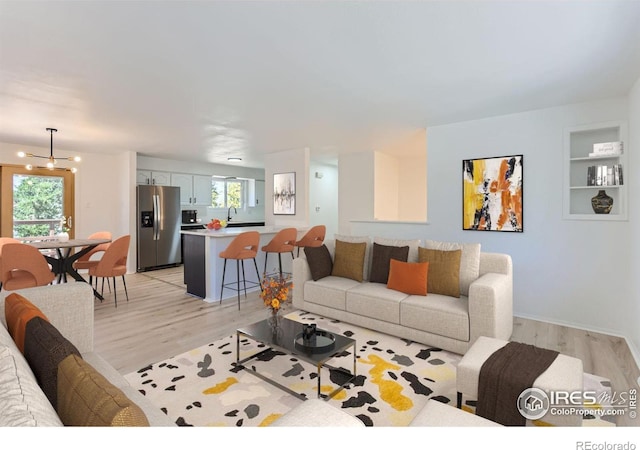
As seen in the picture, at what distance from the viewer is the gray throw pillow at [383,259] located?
139 inches

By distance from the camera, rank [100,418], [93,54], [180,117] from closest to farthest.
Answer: [100,418], [93,54], [180,117]

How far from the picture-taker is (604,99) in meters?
3.41

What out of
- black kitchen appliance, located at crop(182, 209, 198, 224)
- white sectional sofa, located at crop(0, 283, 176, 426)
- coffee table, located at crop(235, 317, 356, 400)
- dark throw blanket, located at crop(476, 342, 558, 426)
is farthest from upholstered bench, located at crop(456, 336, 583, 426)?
black kitchen appliance, located at crop(182, 209, 198, 224)

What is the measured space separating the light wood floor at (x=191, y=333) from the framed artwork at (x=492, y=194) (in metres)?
1.17

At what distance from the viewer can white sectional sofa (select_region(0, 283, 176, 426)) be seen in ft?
2.49

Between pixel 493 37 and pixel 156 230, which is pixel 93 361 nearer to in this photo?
pixel 493 37

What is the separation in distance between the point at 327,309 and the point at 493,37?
2.84 meters

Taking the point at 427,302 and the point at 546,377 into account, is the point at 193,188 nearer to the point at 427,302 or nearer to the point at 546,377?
the point at 427,302

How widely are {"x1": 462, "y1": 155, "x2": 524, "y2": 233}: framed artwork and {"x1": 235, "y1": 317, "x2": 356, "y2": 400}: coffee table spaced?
272 centimetres

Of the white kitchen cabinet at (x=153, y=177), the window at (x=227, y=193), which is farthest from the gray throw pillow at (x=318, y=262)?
the window at (x=227, y=193)

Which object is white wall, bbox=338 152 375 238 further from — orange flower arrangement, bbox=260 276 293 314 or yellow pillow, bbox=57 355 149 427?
yellow pillow, bbox=57 355 149 427

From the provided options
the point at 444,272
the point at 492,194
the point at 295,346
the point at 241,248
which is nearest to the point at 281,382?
the point at 295,346

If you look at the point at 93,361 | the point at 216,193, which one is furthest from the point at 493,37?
the point at 216,193

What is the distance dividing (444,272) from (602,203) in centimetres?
196
